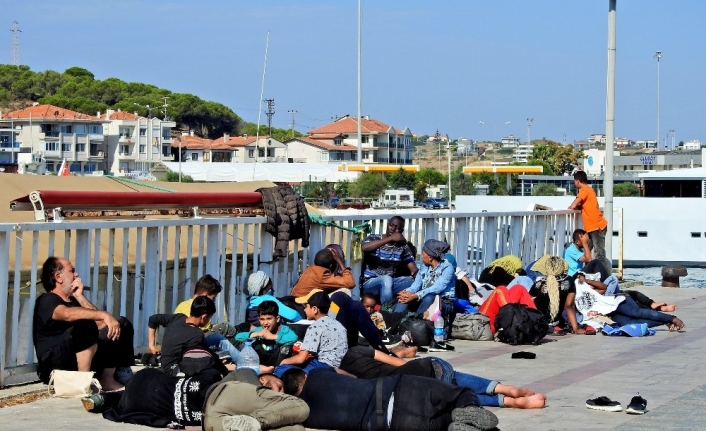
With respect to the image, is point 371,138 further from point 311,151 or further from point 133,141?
point 133,141

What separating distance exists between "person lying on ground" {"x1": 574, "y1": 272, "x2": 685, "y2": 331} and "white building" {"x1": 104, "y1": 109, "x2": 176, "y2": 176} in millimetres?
109726

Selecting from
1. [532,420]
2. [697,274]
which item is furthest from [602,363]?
[697,274]

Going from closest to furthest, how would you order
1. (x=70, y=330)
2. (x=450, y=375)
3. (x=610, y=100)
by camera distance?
(x=450, y=375), (x=70, y=330), (x=610, y=100)

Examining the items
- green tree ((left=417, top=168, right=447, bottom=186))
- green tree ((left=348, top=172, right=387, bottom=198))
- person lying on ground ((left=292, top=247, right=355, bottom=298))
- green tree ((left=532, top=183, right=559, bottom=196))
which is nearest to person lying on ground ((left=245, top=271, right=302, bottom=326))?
person lying on ground ((left=292, top=247, right=355, bottom=298))

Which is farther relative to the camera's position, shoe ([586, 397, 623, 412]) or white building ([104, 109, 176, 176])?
white building ([104, 109, 176, 176])

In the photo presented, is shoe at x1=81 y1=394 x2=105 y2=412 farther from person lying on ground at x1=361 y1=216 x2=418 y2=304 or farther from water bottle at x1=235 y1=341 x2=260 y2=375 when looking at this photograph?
person lying on ground at x1=361 y1=216 x2=418 y2=304

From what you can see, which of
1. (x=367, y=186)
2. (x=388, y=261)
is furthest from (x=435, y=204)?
(x=388, y=261)

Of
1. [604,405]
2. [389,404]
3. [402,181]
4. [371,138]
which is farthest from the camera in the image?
[371,138]

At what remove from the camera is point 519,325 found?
43.7ft

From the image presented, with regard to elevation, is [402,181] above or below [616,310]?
above

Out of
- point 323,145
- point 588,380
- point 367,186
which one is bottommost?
point 588,380

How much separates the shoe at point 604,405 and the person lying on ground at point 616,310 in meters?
5.90

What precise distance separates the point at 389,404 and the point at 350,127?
530 ft

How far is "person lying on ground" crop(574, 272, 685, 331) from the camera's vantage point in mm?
14922
